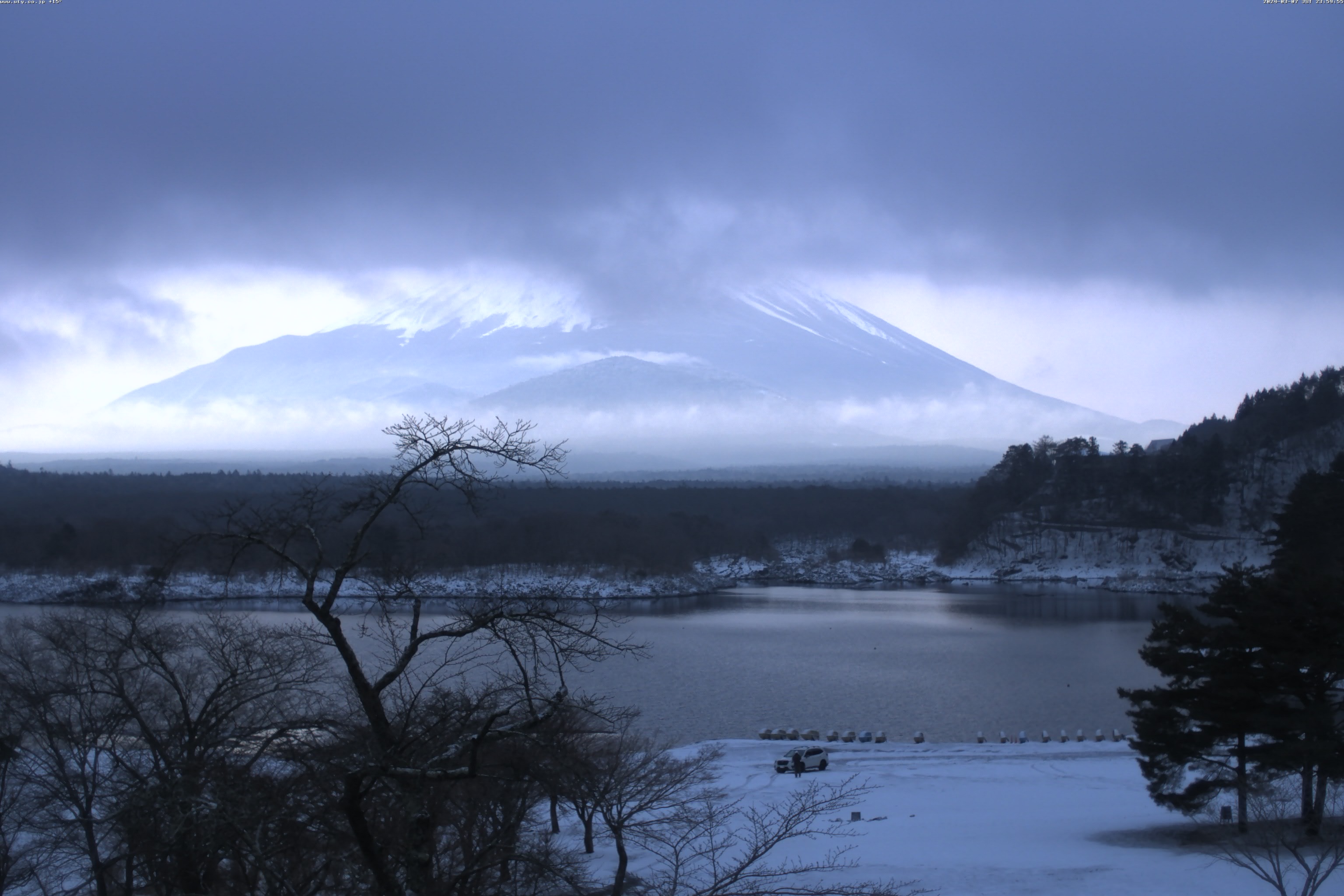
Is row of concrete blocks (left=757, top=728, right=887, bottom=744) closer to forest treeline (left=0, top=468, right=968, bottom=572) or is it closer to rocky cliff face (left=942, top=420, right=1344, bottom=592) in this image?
forest treeline (left=0, top=468, right=968, bottom=572)

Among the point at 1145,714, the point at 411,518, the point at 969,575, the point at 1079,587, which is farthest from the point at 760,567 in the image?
the point at 411,518

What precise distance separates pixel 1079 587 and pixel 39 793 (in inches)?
2337

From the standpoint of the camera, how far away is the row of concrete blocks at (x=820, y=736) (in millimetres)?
21312

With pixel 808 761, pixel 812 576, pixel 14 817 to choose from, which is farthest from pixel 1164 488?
pixel 14 817

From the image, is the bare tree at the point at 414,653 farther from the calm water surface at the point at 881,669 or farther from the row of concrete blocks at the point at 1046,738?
the row of concrete blocks at the point at 1046,738

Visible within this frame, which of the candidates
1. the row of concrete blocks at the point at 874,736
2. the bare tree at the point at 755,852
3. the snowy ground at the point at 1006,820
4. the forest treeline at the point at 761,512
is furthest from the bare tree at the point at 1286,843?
the forest treeline at the point at 761,512

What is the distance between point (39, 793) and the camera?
1021 centimetres

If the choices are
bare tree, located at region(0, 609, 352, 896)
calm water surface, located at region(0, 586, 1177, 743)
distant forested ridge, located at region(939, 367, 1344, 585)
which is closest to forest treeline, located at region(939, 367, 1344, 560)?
distant forested ridge, located at region(939, 367, 1344, 585)

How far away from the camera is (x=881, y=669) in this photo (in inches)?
1180

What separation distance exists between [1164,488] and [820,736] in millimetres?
54393

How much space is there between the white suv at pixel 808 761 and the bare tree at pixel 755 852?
993 mm

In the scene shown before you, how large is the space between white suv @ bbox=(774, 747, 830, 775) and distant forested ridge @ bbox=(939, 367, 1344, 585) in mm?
51562

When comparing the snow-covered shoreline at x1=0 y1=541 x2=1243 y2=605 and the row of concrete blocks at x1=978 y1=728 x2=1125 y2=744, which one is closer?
the row of concrete blocks at x1=978 y1=728 x2=1125 y2=744

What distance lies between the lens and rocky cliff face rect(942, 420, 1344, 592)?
2405 inches
